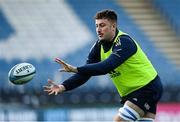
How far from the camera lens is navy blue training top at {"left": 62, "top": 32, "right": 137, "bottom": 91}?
7.30 m

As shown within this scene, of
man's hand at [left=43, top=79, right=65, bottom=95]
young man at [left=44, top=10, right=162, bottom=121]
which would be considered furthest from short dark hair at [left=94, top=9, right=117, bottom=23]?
man's hand at [left=43, top=79, right=65, bottom=95]

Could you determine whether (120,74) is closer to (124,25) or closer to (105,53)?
(105,53)

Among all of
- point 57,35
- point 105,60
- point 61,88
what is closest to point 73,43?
point 57,35

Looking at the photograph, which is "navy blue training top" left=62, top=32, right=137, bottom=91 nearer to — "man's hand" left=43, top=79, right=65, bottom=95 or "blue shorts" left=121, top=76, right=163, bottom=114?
"man's hand" left=43, top=79, right=65, bottom=95

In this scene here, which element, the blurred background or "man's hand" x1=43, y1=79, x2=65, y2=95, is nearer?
"man's hand" x1=43, y1=79, x2=65, y2=95

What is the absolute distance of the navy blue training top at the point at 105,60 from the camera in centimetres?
730

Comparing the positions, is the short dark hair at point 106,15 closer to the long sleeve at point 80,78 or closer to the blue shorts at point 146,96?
the long sleeve at point 80,78

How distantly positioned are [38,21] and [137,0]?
142 inches

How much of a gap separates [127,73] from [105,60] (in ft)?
1.53

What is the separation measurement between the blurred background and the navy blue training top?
6339mm

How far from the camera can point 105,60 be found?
7.36 metres

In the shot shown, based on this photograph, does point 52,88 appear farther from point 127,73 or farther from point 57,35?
point 57,35

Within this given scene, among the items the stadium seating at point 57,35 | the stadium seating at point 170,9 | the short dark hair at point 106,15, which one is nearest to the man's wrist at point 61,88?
the short dark hair at point 106,15

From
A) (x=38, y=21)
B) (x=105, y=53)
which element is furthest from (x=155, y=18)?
(x=105, y=53)
